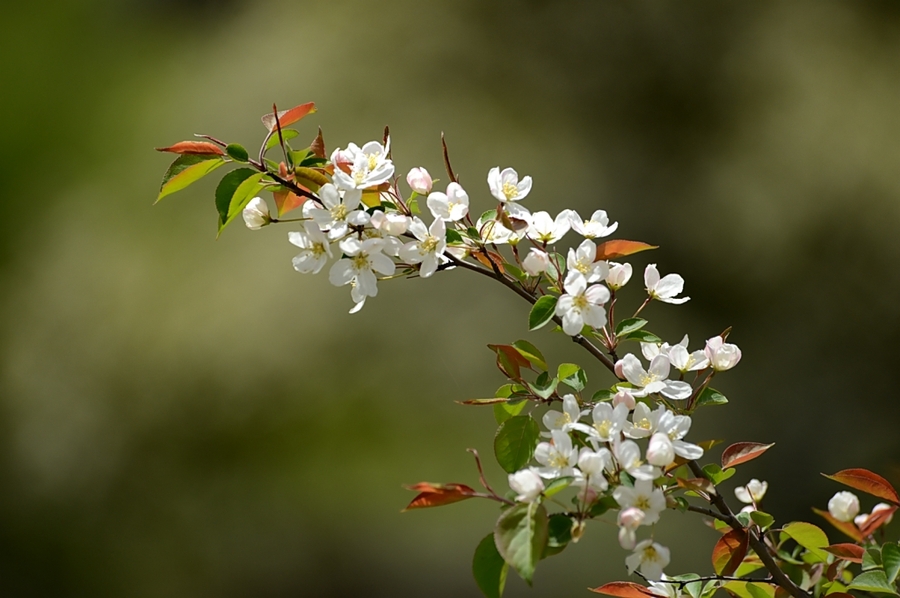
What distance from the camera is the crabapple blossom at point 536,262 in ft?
1.67

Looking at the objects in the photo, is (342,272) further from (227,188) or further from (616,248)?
(616,248)

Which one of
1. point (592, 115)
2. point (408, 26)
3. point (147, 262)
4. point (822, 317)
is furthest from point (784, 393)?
point (147, 262)

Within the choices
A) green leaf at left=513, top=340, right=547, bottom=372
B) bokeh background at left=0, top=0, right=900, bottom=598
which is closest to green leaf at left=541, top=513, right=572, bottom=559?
green leaf at left=513, top=340, right=547, bottom=372

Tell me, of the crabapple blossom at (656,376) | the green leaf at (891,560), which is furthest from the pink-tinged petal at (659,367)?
the green leaf at (891,560)

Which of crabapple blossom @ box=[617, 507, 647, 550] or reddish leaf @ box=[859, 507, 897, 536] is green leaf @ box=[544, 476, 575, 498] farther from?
Result: reddish leaf @ box=[859, 507, 897, 536]

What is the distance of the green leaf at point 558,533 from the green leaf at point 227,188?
0.29 m

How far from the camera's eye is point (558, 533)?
0.44 m

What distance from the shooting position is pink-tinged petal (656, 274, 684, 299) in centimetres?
56

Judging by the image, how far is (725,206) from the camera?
6.10ft

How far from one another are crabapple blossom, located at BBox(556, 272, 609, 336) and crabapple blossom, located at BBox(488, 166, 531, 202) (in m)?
0.10

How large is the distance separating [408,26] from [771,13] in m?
0.97

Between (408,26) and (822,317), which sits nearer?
(822,317)

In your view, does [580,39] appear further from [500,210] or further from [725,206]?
[500,210]

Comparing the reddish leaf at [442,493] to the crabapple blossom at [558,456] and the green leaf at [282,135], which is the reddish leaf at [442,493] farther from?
the green leaf at [282,135]
